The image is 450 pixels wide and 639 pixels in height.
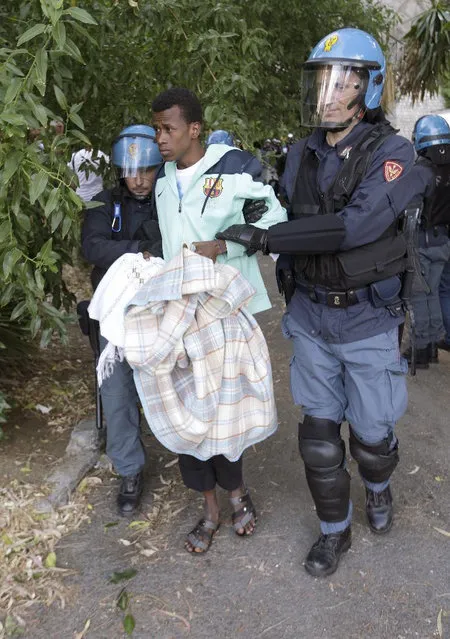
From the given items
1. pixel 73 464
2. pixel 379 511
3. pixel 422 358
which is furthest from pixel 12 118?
pixel 422 358

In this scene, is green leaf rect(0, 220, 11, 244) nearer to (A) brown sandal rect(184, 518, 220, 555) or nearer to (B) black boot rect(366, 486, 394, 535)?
(A) brown sandal rect(184, 518, 220, 555)

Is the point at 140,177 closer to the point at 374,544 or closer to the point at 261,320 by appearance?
the point at 374,544

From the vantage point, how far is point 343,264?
2.86m

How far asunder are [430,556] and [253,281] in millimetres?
1488

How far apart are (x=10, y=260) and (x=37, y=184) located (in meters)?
0.35

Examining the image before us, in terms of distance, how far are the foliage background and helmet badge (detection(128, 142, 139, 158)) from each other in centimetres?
23

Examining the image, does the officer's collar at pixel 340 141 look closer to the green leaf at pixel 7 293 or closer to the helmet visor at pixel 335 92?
the helmet visor at pixel 335 92

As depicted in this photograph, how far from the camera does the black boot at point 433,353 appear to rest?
5.63m

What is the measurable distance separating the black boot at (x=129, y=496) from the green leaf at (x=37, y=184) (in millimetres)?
1629

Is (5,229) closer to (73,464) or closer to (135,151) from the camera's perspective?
Result: (135,151)

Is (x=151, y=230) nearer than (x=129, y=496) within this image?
Yes

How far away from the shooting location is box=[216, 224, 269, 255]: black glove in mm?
2877

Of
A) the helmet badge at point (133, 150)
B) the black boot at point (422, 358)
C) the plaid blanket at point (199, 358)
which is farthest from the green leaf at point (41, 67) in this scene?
the black boot at point (422, 358)

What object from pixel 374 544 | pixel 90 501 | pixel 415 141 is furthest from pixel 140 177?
pixel 415 141
